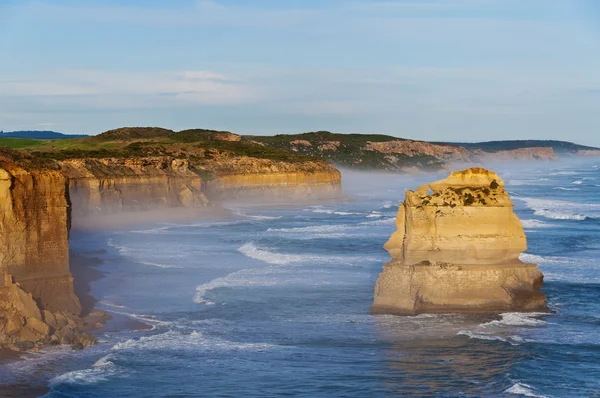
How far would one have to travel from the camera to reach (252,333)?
2755 cm

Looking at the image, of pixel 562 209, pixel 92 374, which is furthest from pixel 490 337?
pixel 562 209

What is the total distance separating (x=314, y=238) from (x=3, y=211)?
2882cm

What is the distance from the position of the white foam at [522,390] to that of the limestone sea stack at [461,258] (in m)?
6.50

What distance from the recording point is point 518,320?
2747cm

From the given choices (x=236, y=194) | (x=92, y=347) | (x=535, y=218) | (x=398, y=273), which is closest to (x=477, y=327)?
(x=398, y=273)

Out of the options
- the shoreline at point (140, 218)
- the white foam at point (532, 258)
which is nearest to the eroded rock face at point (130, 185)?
the shoreline at point (140, 218)

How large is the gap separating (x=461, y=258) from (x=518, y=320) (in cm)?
235

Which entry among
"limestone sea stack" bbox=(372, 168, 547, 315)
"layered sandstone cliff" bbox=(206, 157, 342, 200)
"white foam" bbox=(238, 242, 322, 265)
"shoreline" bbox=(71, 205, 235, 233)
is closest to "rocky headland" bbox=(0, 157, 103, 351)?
"limestone sea stack" bbox=(372, 168, 547, 315)

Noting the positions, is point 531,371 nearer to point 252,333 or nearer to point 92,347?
point 252,333

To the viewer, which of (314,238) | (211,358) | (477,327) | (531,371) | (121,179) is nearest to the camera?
(531,371)

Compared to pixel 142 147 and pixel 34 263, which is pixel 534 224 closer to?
pixel 34 263

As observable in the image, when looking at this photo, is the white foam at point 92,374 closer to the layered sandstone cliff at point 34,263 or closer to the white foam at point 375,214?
the layered sandstone cliff at point 34,263

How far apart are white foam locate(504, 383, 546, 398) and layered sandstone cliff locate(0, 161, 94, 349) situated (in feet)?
35.4

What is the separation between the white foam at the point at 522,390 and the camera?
68.9 ft
